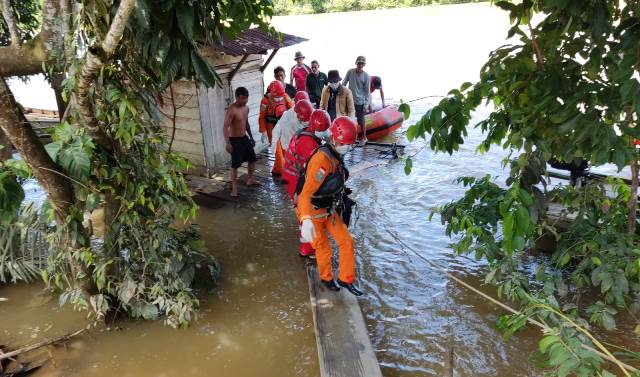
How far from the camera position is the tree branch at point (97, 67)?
114 inches

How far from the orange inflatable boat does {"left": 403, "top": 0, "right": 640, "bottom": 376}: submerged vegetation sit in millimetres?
5898

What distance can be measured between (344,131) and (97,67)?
217 centimetres

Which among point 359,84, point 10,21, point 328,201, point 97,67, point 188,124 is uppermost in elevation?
point 10,21

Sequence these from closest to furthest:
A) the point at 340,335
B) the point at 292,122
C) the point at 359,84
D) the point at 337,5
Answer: the point at 340,335 → the point at 292,122 → the point at 359,84 → the point at 337,5

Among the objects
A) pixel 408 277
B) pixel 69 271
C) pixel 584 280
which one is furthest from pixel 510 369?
pixel 69 271

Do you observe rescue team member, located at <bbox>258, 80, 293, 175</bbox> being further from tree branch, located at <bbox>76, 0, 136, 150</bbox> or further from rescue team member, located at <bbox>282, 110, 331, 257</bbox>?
tree branch, located at <bbox>76, 0, 136, 150</bbox>

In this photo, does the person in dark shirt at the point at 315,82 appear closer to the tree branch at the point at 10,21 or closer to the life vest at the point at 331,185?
the life vest at the point at 331,185

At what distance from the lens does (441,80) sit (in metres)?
16.8

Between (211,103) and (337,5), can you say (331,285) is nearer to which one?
(211,103)

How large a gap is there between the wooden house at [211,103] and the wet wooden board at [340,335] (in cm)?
367

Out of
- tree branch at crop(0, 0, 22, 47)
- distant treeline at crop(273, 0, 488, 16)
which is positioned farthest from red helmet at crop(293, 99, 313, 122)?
distant treeline at crop(273, 0, 488, 16)

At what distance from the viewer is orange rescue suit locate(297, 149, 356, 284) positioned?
436 cm

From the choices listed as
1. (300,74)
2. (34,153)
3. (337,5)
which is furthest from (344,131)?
(337,5)

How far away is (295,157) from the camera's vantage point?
17.1 feet
